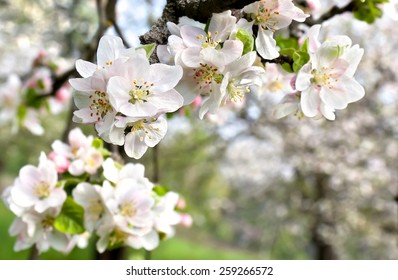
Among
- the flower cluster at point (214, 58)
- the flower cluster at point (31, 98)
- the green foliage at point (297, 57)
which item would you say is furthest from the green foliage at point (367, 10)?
the flower cluster at point (31, 98)

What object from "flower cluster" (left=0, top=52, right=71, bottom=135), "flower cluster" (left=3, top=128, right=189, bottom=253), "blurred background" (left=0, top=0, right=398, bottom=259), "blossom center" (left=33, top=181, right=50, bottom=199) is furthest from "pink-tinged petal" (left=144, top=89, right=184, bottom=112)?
"blurred background" (left=0, top=0, right=398, bottom=259)

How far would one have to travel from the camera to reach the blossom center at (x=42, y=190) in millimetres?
1237

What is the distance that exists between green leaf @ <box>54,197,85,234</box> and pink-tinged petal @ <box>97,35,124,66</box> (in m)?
0.55

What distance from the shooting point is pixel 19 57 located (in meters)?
5.71

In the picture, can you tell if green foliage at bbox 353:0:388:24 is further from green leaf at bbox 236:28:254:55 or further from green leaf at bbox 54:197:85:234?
green leaf at bbox 54:197:85:234

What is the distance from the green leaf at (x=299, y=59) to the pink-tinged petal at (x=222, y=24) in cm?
17

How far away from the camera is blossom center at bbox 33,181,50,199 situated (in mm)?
1237

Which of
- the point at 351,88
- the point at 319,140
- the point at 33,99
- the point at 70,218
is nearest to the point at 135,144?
the point at 351,88

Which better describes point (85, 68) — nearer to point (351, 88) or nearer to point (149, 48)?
point (149, 48)

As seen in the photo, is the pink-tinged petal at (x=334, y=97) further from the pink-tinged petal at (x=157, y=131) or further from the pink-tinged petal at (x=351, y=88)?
the pink-tinged petal at (x=157, y=131)

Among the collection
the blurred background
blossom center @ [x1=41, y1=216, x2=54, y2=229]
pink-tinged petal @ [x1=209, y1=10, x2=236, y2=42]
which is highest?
pink-tinged petal @ [x1=209, y1=10, x2=236, y2=42]

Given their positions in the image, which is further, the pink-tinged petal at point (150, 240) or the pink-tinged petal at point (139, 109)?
the pink-tinged petal at point (150, 240)

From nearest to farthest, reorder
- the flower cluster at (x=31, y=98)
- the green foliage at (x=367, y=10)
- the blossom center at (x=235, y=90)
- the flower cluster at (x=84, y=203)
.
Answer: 1. the blossom center at (x=235, y=90)
2. the flower cluster at (x=84, y=203)
3. the green foliage at (x=367, y=10)
4. the flower cluster at (x=31, y=98)
